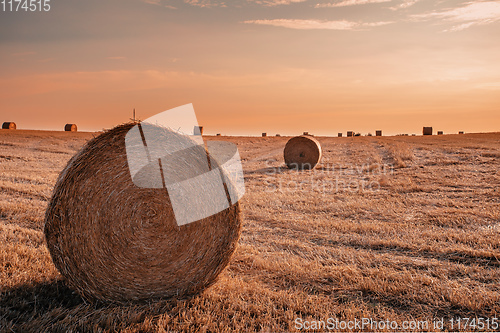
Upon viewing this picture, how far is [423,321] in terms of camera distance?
3.77m

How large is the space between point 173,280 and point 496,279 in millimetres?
4238

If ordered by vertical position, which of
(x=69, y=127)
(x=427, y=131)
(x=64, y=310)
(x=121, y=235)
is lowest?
(x=64, y=310)

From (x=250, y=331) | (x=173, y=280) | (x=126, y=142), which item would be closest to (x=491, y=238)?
(x=250, y=331)

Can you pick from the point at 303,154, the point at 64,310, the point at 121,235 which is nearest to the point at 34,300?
the point at 64,310

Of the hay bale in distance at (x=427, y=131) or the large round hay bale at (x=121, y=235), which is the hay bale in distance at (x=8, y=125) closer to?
the large round hay bale at (x=121, y=235)

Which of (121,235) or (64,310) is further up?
(121,235)

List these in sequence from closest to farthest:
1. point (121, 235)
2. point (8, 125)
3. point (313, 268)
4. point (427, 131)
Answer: point (121, 235)
point (313, 268)
point (8, 125)
point (427, 131)

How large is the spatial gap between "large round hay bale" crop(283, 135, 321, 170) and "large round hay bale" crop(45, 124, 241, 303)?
13195 millimetres

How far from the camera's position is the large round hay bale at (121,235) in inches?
162

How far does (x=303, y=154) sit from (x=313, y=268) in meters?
12.7

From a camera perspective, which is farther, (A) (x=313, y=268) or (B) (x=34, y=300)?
(A) (x=313, y=268)

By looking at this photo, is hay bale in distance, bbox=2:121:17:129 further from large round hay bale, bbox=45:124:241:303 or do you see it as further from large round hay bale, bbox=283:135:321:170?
large round hay bale, bbox=45:124:241:303

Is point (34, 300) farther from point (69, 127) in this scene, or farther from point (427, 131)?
point (427, 131)

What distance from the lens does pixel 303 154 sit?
17469 mm
